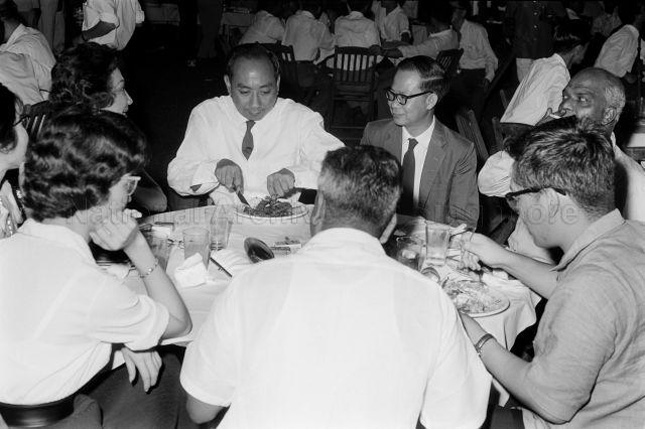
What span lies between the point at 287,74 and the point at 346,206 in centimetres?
614

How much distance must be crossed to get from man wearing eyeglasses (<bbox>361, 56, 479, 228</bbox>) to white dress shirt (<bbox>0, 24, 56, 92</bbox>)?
10.0ft

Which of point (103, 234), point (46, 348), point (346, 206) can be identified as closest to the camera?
point (346, 206)

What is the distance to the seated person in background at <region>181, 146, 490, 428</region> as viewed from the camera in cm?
121

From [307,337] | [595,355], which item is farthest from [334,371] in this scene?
[595,355]

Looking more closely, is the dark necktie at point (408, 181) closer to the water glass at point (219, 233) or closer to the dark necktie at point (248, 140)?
the dark necktie at point (248, 140)

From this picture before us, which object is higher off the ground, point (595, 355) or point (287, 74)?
point (595, 355)

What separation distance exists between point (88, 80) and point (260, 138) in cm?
92

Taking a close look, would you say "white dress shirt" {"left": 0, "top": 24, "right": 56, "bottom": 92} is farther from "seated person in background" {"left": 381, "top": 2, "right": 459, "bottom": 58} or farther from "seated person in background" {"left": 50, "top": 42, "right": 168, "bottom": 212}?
"seated person in background" {"left": 381, "top": 2, "right": 459, "bottom": 58}

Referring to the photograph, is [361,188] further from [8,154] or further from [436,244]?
[8,154]

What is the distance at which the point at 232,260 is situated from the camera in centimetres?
220

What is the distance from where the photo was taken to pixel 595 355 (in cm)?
141

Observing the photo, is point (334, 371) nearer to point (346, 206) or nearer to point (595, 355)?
point (346, 206)

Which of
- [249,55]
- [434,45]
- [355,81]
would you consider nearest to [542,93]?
[355,81]

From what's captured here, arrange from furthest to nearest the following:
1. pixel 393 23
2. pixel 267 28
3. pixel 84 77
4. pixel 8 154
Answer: pixel 393 23
pixel 267 28
pixel 84 77
pixel 8 154
